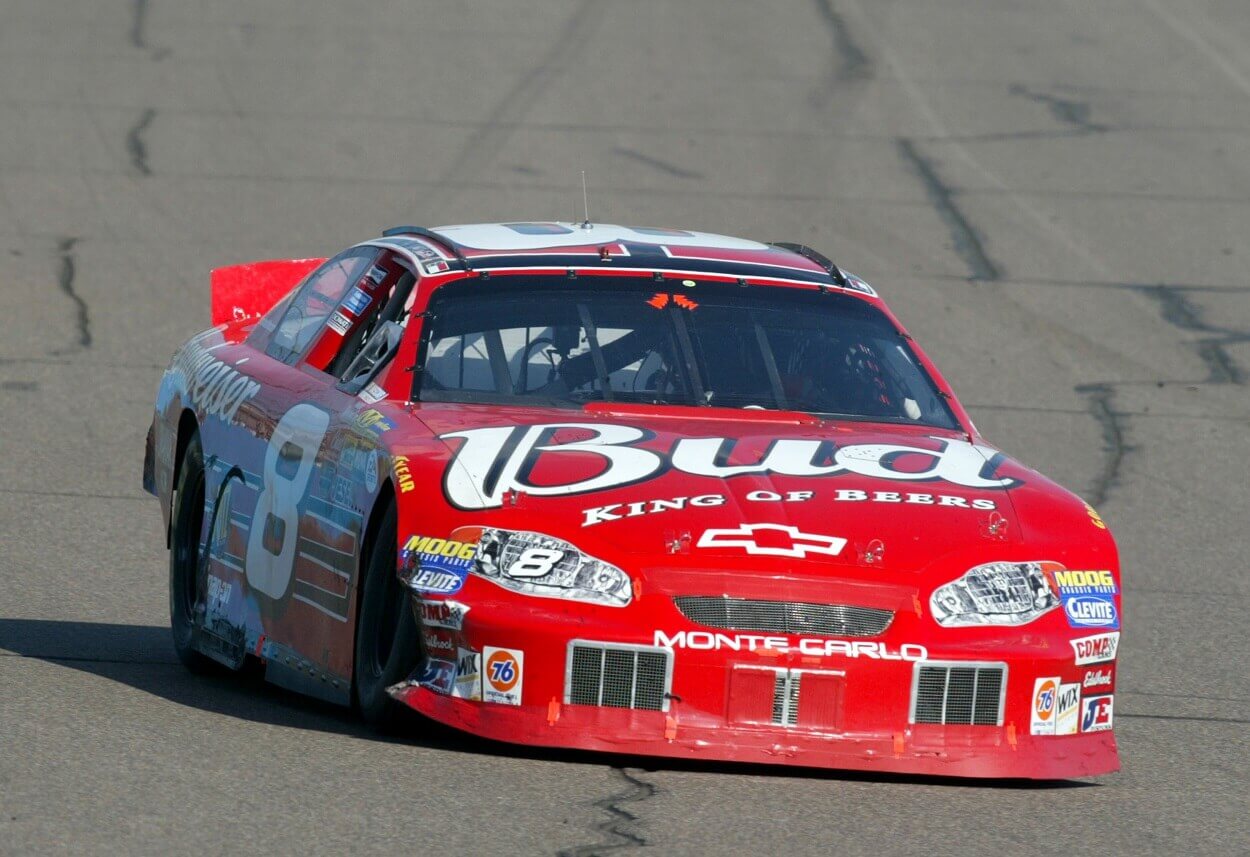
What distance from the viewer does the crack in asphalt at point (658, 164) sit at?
727 inches

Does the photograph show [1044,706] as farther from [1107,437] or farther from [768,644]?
[1107,437]

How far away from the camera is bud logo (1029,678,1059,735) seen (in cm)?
554

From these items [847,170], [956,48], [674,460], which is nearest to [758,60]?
[956,48]

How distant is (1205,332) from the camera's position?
15.3 meters

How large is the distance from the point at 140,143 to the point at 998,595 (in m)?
14.3

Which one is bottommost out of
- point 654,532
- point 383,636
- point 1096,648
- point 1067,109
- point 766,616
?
point 1067,109

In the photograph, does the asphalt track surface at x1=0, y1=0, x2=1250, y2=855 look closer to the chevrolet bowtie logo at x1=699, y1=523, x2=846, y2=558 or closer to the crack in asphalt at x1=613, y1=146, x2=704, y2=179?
the crack in asphalt at x1=613, y1=146, x2=704, y2=179

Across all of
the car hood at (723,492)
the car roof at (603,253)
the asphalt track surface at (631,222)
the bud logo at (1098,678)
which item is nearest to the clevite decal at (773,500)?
the car hood at (723,492)

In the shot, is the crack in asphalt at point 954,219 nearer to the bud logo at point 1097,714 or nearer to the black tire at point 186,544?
the black tire at point 186,544

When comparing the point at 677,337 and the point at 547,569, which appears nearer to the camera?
the point at 547,569

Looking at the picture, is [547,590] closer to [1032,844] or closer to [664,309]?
[1032,844]

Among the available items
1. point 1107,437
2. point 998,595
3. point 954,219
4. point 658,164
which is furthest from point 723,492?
point 658,164

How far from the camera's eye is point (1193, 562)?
34.3 ft

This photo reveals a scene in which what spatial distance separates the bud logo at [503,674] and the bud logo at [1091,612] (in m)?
1.38
